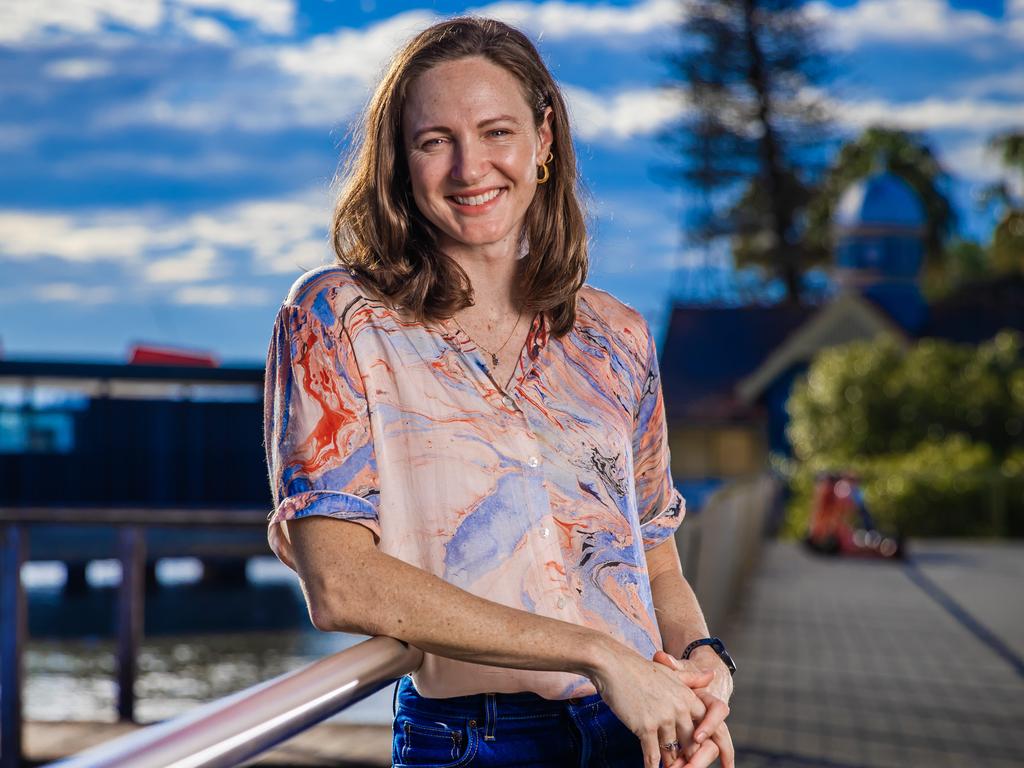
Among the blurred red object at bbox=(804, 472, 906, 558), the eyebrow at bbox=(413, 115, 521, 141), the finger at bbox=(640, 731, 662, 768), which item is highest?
the eyebrow at bbox=(413, 115, 521, 141)

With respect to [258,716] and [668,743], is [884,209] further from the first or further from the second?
[258,716]

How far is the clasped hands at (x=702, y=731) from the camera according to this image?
5.84ft

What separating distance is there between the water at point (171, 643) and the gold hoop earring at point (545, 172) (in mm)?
3649

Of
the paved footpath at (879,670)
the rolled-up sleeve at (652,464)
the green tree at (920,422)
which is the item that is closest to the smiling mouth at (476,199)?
the rolled-up sleeve at (652,464)

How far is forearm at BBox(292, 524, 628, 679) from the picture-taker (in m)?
1.67

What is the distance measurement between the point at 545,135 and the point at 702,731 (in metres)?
0.86

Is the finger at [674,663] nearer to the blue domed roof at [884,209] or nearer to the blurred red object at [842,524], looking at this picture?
the blurred red object at [842,524]

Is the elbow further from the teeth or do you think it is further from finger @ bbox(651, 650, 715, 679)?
the teeth

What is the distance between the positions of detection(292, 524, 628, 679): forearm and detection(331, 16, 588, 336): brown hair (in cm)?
36

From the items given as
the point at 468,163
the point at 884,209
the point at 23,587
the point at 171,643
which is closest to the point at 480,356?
the point at 468,163

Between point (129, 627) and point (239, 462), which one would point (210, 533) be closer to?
point (239, 462)

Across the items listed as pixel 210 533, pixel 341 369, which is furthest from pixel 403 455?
pixel 210 533

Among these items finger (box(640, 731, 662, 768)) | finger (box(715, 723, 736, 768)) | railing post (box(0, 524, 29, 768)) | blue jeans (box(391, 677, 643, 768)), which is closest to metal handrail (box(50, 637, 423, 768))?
blue jeans (box(391, 677, 643, 768))

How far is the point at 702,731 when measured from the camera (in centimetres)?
178
